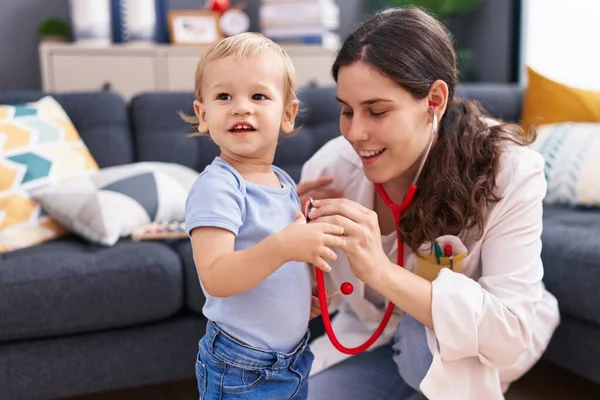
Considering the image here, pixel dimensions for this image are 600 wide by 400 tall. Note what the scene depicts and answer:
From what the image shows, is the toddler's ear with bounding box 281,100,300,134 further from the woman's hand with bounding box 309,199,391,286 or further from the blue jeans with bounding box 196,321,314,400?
the blue jeans with bounding box 196,321,314,400

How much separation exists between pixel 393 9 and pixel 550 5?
2.44m

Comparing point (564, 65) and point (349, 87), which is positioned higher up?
point (349, 87)

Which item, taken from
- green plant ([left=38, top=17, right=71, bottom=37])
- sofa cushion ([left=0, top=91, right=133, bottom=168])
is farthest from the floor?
green plant ([left=38, top=17, right=71, bottom=37])

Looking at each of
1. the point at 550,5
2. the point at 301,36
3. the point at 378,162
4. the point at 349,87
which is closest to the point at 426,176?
the point at 378,162

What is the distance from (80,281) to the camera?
4.81 feet

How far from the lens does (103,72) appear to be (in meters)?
2.87

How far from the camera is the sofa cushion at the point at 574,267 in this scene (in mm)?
1475

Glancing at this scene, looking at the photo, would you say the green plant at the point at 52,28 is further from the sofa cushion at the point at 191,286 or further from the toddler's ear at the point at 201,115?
the toddler's ear at the point at 201,115

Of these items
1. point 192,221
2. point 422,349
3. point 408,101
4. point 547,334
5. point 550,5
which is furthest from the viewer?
point 550,5

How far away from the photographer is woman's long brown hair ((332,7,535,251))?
116cm

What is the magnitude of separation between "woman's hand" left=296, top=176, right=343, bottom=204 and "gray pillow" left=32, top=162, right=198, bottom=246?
1.93 ft

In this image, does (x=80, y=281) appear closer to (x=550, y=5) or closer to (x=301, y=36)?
(x=301, y=36)

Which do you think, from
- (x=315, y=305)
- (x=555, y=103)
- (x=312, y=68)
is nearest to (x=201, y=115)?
(x=315, y=305)

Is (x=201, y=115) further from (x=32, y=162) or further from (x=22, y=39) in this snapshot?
(x=22, y=39)
